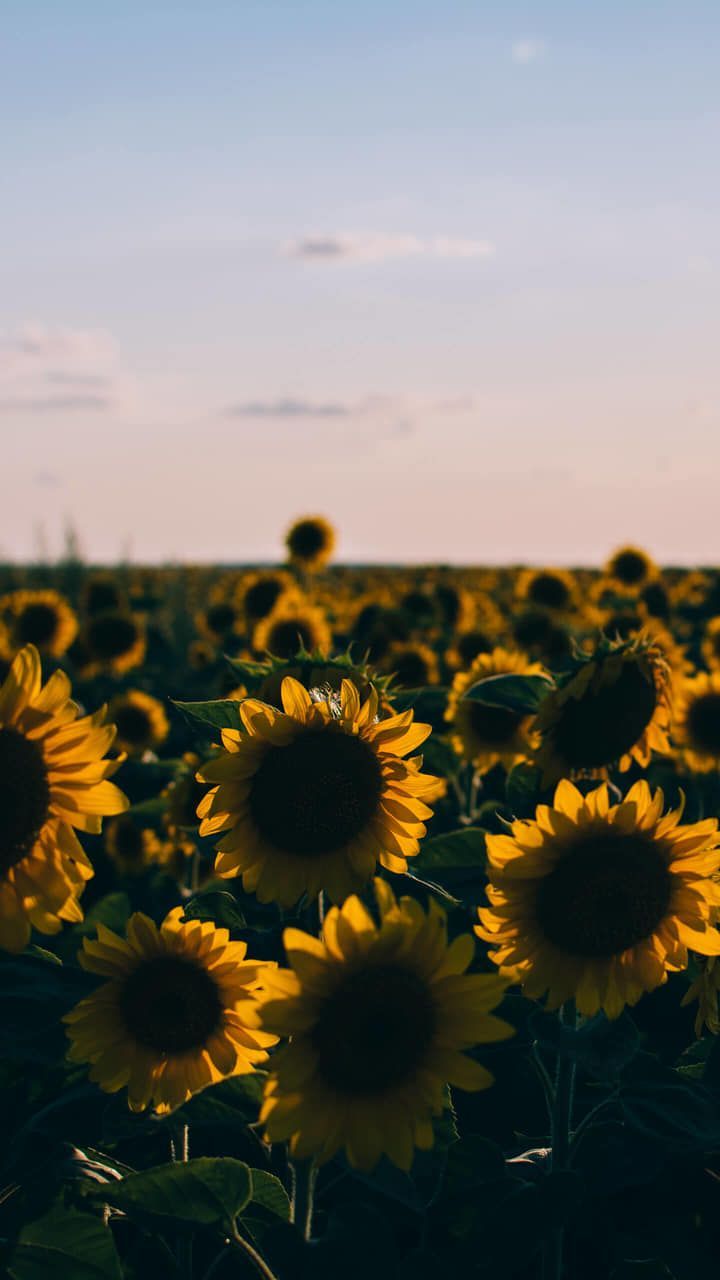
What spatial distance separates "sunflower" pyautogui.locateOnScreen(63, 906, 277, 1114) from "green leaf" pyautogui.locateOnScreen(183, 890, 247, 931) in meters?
0.16

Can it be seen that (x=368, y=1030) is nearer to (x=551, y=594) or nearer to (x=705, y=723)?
(x=705, y=723)

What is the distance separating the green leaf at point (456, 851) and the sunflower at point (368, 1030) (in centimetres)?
131

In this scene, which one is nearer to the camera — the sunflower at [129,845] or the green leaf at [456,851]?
the green leaf at [456,851]

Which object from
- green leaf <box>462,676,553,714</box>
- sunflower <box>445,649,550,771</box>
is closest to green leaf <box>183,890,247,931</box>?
green leaf <box>462,676,553,714</box>

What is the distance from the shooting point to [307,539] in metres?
11.1

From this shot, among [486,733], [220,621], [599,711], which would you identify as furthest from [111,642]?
[599,711]

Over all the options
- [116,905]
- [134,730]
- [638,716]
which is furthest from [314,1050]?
[134,730]

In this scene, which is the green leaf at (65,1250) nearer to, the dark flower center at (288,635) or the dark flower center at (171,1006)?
→ the dark flower center at (171,1006)

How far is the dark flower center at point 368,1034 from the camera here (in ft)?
6.25

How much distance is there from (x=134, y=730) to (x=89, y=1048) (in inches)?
242

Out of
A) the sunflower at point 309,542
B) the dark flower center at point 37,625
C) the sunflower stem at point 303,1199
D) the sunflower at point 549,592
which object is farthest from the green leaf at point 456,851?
the sunflower at point 549,592

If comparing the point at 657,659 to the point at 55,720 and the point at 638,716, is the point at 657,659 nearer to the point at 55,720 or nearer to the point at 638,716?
the point at 638,716

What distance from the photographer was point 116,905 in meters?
4.79

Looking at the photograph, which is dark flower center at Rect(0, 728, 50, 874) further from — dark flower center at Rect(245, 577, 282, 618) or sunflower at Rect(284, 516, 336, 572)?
sunflower at Rect(284, 516, 336, 572)
